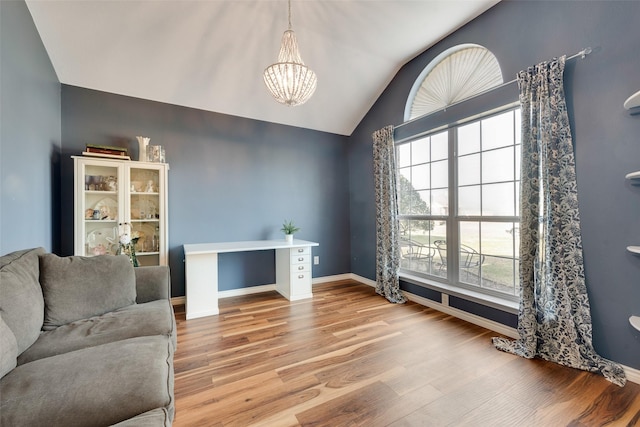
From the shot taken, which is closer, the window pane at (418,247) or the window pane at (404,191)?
the window pane at (418,247)

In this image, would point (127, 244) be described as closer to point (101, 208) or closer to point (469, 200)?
point (101, 208)

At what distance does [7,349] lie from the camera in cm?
103

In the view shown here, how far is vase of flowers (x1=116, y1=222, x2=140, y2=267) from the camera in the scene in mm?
2534

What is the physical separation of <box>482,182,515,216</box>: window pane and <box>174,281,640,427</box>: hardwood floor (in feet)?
3.72

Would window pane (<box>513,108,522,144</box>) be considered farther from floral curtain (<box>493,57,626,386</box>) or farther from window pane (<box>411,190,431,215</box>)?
window pane (<box>411,190,431,215</box>)

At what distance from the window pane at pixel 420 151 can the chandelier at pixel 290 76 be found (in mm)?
1757

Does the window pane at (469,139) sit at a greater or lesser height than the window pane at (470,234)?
greater

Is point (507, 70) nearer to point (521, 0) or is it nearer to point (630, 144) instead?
point (521, 0)

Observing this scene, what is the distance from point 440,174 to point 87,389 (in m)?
3.24

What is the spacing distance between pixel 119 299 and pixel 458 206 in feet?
10.3

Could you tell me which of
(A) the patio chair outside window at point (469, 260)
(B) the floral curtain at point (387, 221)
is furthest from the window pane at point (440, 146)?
(A) the patio chair outside window at point (469, 260)

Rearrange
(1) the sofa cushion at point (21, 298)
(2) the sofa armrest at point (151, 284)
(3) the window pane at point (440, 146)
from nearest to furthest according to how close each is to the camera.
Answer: (1) the sofa cushion at point (21, 298) < (2) the sofa armrest at point (151, 284) < (3) the window pane at point (440, 146)

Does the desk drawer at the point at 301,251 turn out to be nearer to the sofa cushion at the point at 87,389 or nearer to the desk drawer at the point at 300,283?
the desk drawer at the point at 300,283

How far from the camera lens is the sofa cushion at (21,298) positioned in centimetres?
115
